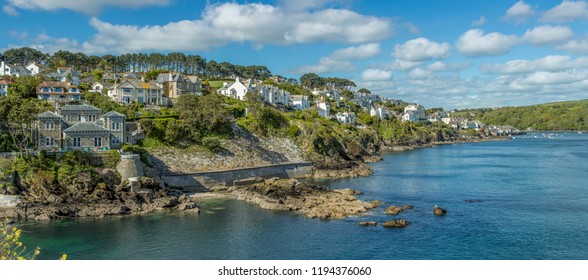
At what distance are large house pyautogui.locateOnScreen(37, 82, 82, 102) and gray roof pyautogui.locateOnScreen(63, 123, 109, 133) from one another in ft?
68.3

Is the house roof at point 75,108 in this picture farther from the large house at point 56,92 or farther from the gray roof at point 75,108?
the large house at point 56,92

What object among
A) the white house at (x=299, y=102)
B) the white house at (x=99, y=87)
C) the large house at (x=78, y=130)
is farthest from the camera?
the white house at (x=299, y=102)

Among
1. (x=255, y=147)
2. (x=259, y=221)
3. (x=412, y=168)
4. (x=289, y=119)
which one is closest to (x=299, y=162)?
(x=255, y=147)

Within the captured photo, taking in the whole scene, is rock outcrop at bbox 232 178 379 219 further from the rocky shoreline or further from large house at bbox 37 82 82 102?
large house at bbox 37 82 82 102

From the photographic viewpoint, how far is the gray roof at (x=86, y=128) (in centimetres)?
5391

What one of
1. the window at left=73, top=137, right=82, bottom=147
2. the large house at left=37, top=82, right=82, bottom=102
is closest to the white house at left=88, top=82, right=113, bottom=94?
the large house at left=37, top=82, right=82, bottom=102

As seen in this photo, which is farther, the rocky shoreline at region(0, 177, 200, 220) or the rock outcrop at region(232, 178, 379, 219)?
the rock outcrop at region(232, 178, 379, 219)

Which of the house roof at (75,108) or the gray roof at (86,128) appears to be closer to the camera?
the gray roof at (86,128)

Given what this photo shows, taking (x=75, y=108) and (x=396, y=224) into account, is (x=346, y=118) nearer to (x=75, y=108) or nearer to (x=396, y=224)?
(x=75, y=108)

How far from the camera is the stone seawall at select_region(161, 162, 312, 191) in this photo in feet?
189

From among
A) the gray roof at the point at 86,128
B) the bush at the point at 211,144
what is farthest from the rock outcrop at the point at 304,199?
the gray roof at the point at 86,128

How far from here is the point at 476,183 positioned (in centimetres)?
6506

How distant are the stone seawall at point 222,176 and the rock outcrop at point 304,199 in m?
5.24

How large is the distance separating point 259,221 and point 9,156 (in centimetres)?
2727
